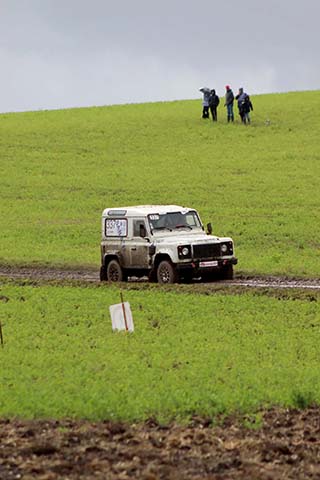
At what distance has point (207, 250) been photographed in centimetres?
2945

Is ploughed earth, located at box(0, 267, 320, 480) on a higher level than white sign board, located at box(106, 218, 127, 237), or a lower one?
lower

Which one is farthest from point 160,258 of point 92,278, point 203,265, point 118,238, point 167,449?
point 167,449

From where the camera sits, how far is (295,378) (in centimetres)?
1639

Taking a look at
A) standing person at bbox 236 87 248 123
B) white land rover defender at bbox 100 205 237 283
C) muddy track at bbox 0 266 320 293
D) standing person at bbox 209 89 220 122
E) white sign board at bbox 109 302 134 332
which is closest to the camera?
white sign board at bbox 109 302 134 332

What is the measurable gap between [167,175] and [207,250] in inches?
979

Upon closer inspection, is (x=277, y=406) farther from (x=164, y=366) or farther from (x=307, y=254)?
(x=307, y=254)

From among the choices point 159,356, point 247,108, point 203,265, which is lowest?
point 159,356

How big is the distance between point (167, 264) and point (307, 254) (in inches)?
351

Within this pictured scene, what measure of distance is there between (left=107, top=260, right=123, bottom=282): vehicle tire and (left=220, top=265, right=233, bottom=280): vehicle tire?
2.72 metres

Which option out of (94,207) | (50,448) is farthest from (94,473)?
(94,207)

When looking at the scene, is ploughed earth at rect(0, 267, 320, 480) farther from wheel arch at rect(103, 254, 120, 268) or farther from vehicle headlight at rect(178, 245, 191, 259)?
wheel arch at rect(103, 254, 120, 268)

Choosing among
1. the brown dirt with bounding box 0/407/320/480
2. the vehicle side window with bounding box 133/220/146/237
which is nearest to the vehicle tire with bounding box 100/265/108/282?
the vehicle side window with bounding box 133/220/146/237

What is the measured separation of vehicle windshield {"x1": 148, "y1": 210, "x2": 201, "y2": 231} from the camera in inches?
1192

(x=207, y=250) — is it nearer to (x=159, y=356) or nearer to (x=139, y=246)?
(x=139, y=246)
